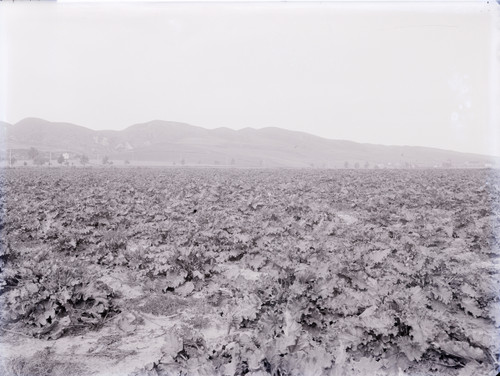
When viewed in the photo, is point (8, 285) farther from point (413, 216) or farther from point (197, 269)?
Result: point (413, 216)

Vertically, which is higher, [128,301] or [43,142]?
[43,142]

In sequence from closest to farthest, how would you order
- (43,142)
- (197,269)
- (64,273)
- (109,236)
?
(64,273) → (197,269) → (109,236) → (43,142)

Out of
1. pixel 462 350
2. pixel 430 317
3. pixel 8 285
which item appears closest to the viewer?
pixel 462 350

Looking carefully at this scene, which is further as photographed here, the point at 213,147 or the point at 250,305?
the point at 213,147

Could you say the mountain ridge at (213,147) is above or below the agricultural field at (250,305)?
above

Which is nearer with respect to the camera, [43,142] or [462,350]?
[462,350]

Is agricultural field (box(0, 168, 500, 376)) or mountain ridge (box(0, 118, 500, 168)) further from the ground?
mountain ridge (box(0, 118, 500, 168))

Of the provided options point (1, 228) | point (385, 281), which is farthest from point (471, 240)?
point (1, 228)

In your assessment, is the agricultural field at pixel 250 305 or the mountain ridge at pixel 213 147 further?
the mountain ridge at pixel 213 147

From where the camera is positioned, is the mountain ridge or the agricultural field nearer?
the agricultural field

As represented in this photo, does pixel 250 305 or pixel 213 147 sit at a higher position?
pixel 213 147
